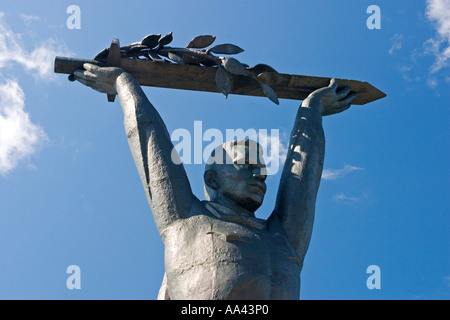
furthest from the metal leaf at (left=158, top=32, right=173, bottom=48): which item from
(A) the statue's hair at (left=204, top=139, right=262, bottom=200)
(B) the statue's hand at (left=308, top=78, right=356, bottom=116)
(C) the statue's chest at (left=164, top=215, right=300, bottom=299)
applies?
(C) the statue's chest at (left=164, top=215, right=300, bottom=299)

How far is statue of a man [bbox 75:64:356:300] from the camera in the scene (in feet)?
29.3

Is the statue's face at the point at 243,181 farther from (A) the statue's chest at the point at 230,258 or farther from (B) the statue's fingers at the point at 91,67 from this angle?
(B) the statue's fingers at the point at 91,67

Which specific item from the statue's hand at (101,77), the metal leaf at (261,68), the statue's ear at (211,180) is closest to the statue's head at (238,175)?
the statue's ear at (211,180)

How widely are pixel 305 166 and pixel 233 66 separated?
5.43ft

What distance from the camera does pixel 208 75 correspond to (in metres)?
11.1

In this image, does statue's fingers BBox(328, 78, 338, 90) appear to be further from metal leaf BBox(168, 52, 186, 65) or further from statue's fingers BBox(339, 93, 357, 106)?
metal leaf BBox(168, 52, 186, 65)

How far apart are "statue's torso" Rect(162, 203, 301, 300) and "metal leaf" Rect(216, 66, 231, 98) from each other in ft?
6.23

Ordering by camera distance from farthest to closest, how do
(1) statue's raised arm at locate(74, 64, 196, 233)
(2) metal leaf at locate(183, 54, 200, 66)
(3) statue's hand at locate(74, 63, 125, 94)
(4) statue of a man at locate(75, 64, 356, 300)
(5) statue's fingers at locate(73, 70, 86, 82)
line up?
(2) metal leaf at locate(183, 54, 200, 66) → (5) statue's fingers at locate(73, 70, 86, 82) → (3) statue's hand at locate(74, 63, 125, 94) → (1) statue's raised arm at locate(74, 64, 196, 233) → (4) statue of a man at locate(75, 64, 356, 300)

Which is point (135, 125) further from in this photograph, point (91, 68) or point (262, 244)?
point (262, 244)

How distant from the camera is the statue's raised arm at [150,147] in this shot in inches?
377

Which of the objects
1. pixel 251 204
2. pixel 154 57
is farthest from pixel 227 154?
pixel 154 57

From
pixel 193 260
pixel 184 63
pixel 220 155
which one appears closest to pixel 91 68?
pixel 184 63

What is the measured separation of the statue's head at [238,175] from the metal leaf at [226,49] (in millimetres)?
1396
